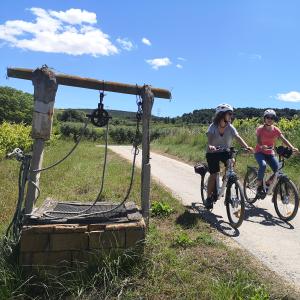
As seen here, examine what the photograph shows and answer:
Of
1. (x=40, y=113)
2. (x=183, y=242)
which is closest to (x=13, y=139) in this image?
(x=183, y=242)

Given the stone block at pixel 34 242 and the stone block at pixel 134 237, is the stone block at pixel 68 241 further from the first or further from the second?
the stone block at pixel 134 237

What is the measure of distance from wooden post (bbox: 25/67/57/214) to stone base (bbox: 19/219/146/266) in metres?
0.56

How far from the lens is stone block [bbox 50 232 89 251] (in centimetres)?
488

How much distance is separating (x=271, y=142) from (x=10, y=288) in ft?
19.2

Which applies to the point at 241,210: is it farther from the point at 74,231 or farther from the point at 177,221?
the point at 74,231

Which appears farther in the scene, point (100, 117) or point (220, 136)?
point (220, 136)

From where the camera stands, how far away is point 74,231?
4.91m

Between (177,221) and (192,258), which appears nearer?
(192,258)

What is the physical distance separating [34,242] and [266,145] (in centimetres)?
536

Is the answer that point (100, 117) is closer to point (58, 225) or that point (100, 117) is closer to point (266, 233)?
point (58, 225)

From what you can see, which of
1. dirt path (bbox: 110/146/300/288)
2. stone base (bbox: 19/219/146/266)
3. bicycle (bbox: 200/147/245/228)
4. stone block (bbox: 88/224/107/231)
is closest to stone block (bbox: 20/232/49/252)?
stone base (bbox: 19/219/146/266)

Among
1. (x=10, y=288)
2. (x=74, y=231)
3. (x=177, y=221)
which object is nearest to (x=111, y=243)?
(x=74, y=231)

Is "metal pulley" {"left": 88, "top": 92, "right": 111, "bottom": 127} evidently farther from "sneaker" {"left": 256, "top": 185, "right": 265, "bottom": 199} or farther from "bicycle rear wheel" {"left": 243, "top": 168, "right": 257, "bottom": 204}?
"bicycle rear wheel" {"left": 243, "top": 168, "right": 257, "bottom": 204}

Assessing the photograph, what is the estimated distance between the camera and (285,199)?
8047 mm
